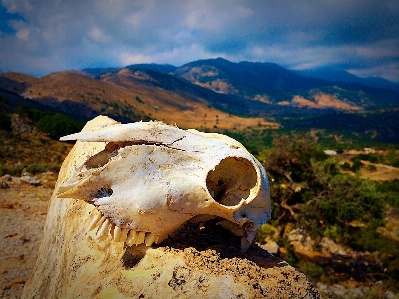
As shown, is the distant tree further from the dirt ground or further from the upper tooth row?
the upper tooth row

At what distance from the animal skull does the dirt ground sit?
416 cm

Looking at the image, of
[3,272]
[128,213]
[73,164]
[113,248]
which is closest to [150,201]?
A: [128,213]

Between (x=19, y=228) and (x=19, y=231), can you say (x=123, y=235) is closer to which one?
(x=19, y=231)

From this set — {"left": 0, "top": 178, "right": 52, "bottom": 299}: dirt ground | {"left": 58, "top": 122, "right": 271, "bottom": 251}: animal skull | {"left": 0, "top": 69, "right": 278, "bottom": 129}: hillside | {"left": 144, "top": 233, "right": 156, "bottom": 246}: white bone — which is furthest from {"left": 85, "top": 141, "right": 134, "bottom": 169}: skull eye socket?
{"left": 0, "top": 69, "right": 278, "bottom": 129}: hillside

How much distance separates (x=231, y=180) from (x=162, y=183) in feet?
2.15

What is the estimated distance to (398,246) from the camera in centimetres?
1218

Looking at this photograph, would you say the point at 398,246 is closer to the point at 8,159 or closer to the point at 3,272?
the point at 3,272

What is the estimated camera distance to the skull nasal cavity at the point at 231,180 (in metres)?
2.50

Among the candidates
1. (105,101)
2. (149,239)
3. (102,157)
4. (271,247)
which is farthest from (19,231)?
(105,101)

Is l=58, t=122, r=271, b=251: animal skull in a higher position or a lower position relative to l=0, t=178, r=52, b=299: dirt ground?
higher

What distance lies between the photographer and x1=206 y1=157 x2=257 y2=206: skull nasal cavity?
2.50m

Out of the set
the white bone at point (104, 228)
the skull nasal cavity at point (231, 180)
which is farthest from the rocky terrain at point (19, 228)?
the skull nasal cavity at point (231, 180)

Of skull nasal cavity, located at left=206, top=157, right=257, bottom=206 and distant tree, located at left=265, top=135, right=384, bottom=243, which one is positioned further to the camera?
distant tree, located at left=265, top=135, right=384, bottom=243

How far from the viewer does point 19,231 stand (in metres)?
7.21
